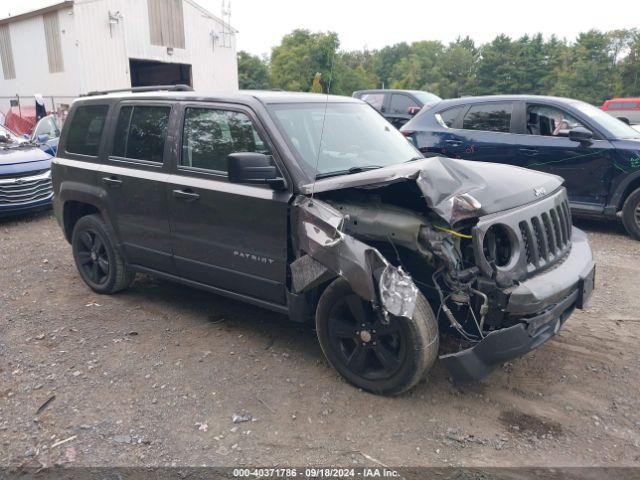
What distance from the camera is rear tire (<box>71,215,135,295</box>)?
5082mm

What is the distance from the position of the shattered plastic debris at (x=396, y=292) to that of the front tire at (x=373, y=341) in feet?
0.48

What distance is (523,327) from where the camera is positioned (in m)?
3.01

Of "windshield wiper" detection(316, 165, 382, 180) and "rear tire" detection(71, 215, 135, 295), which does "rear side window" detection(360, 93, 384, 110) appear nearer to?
"rear tire" detection(71, 215, 135, 295)

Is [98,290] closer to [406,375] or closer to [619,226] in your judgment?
[406,375]

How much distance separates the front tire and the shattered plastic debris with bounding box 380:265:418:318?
0.15m

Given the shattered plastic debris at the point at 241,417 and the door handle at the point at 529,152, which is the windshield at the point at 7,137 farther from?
the door handle at the point at 529,152

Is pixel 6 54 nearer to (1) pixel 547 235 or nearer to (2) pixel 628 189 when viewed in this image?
(2) pixel 628 189

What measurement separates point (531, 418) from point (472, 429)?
395 mm

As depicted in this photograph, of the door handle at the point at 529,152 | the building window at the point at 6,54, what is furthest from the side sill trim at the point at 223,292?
the building window at the point at 6,54

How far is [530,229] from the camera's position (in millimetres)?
3277

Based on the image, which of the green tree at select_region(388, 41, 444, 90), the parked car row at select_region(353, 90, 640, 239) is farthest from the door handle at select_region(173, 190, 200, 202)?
the green tree at select_region(388, 41, 444, 90)

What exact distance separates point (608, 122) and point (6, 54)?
28628 millimetres

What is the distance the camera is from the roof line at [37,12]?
70.1ft

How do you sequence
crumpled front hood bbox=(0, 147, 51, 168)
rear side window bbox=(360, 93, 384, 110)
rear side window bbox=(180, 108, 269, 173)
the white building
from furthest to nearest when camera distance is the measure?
the white building
rear side window bbox=(360, 93, 384, 110)
crumpled front hood bbox=(0, 147, 51, 168)
rear side window bbox=(180, 108, 269, 173)
